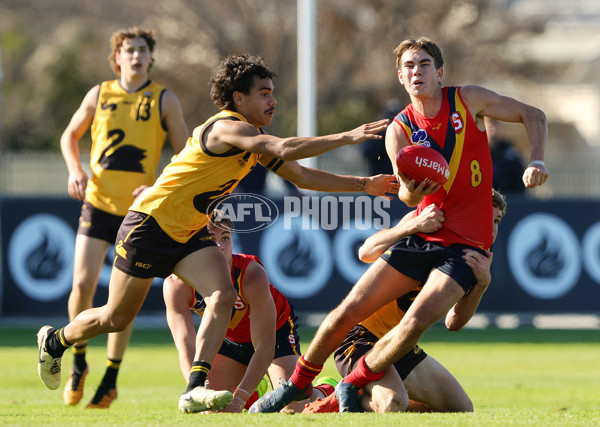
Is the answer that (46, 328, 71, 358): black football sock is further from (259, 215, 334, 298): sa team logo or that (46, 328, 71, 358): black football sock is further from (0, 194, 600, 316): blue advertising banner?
(259, 215, 334, 298): sa team logo

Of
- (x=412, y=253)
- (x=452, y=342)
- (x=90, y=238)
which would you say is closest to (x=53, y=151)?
(x=452, y=342)

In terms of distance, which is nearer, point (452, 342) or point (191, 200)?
point (191, 200)

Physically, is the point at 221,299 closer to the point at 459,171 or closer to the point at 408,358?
the point at 408,358

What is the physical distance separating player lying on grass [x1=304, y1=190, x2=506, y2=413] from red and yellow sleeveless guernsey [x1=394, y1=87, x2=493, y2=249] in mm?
114

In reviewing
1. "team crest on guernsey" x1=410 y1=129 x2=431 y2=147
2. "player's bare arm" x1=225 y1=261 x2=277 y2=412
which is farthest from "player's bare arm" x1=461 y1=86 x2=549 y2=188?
"player's bare arm" x1=225 y1=261 x2=277 y2=412

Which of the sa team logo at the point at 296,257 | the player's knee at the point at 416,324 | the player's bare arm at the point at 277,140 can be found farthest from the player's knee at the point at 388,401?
the sa team logo at the point at 296,257

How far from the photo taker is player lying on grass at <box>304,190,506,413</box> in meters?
6.71

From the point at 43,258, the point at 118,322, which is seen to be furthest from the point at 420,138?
the point at 43,258

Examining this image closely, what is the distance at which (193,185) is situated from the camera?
6.62m

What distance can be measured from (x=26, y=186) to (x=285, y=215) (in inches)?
352

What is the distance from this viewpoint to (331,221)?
14.1 meters

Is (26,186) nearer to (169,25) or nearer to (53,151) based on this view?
(169,25)

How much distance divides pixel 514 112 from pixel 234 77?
5.98 ft

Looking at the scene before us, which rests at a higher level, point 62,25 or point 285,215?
point 62,25
